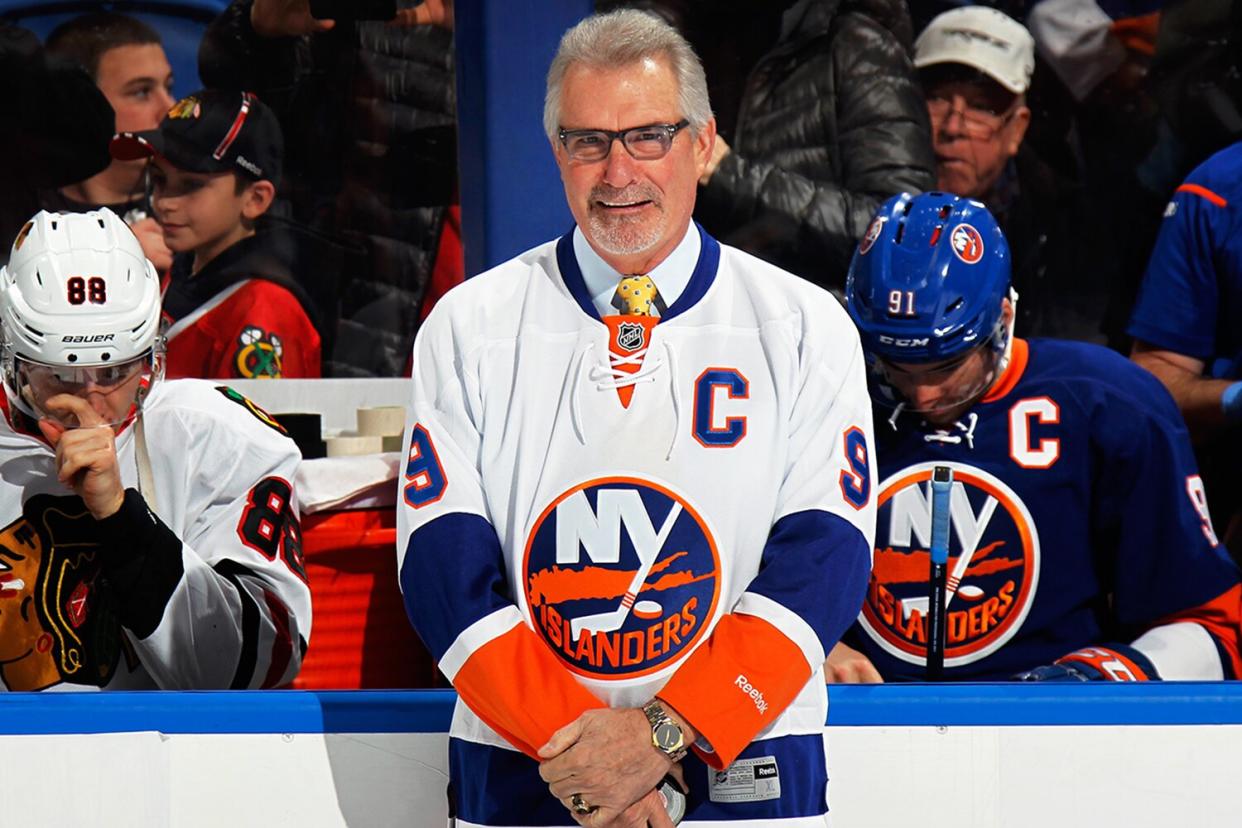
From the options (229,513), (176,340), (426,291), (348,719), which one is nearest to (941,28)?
(426,291)

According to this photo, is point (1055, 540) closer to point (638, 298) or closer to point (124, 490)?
point (638, 298)

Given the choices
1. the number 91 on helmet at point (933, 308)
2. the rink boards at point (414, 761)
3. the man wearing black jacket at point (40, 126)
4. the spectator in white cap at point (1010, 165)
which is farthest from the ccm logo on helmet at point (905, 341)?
the man wearing black jacket at point (40, 126)

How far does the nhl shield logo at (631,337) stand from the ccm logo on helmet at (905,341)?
34.1 inches

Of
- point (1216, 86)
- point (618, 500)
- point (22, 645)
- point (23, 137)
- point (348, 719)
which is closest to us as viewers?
point (618, 500)

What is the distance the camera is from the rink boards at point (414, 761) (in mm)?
2047

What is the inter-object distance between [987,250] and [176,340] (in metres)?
2.48

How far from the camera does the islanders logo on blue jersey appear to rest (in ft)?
5.76

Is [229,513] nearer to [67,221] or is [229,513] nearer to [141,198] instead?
[67,221]

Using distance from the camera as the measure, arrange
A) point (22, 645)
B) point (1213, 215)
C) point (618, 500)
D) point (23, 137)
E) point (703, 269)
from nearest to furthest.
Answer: point (618, 500)
point (703, 269)
point (22, 645)
point (1213, 215)
point (23, 137)

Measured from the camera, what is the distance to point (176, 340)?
13.9 feet

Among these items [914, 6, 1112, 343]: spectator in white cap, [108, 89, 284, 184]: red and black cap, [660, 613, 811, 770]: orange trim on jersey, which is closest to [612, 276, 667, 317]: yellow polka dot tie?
[660, 613, 811, 770]: orange trim on jersey

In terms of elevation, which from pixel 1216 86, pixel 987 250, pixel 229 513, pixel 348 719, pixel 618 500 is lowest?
pixel 348 719

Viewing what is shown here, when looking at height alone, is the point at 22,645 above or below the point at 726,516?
below

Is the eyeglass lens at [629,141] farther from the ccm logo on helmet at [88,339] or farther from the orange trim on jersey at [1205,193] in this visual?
the orange trim on jersey at [1205,193]
